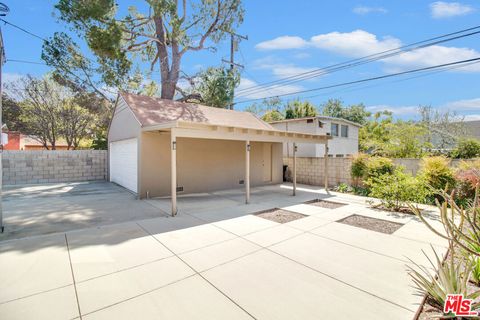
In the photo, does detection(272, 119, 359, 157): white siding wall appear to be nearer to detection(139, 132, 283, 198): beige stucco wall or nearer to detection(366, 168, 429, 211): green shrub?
detection(139, 132, 283, 198): beige stucco wall

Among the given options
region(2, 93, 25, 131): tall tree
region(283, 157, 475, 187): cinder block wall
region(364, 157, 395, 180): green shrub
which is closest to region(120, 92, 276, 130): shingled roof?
region(283, 157, 475, 187): cinder block wall

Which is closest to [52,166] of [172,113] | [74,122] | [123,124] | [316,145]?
[123,124]

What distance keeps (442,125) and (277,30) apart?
50.7ft

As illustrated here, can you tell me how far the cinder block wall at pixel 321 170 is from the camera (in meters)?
10.7

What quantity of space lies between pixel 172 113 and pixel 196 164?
Result: 2439mm

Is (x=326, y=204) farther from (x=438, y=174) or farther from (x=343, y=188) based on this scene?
(x=438, y=174)

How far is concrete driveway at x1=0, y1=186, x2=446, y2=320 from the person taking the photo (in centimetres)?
254

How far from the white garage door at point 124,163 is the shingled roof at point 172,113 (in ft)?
3.93

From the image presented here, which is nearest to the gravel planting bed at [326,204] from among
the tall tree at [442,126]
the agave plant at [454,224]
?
the agave plant at [454,224]

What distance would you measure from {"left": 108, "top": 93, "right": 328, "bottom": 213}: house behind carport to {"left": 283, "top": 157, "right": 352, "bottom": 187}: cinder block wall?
3.66 ft

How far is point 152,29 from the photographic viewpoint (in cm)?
1578

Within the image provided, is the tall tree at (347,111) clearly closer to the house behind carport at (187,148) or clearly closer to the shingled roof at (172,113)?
the house behind carport at (187,148)

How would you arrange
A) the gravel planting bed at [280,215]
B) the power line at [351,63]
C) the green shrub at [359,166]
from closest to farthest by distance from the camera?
the gravel planting bed at [280,215]
the power line at [351,63]
the green shrub at [359,166]

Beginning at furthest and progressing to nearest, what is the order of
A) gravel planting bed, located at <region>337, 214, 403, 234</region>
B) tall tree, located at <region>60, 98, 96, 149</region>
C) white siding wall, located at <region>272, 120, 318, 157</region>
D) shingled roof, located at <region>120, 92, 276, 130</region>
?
tall tree, located at <region>60, 98, 96, 149</region>
white siding wall, located at <region>272, 120, 318, 157</region>
shingled roof, located at <region>120, 92, 276, 130</region>
gravel planting bed, located at <region>337, 214, 403, 234</region>
